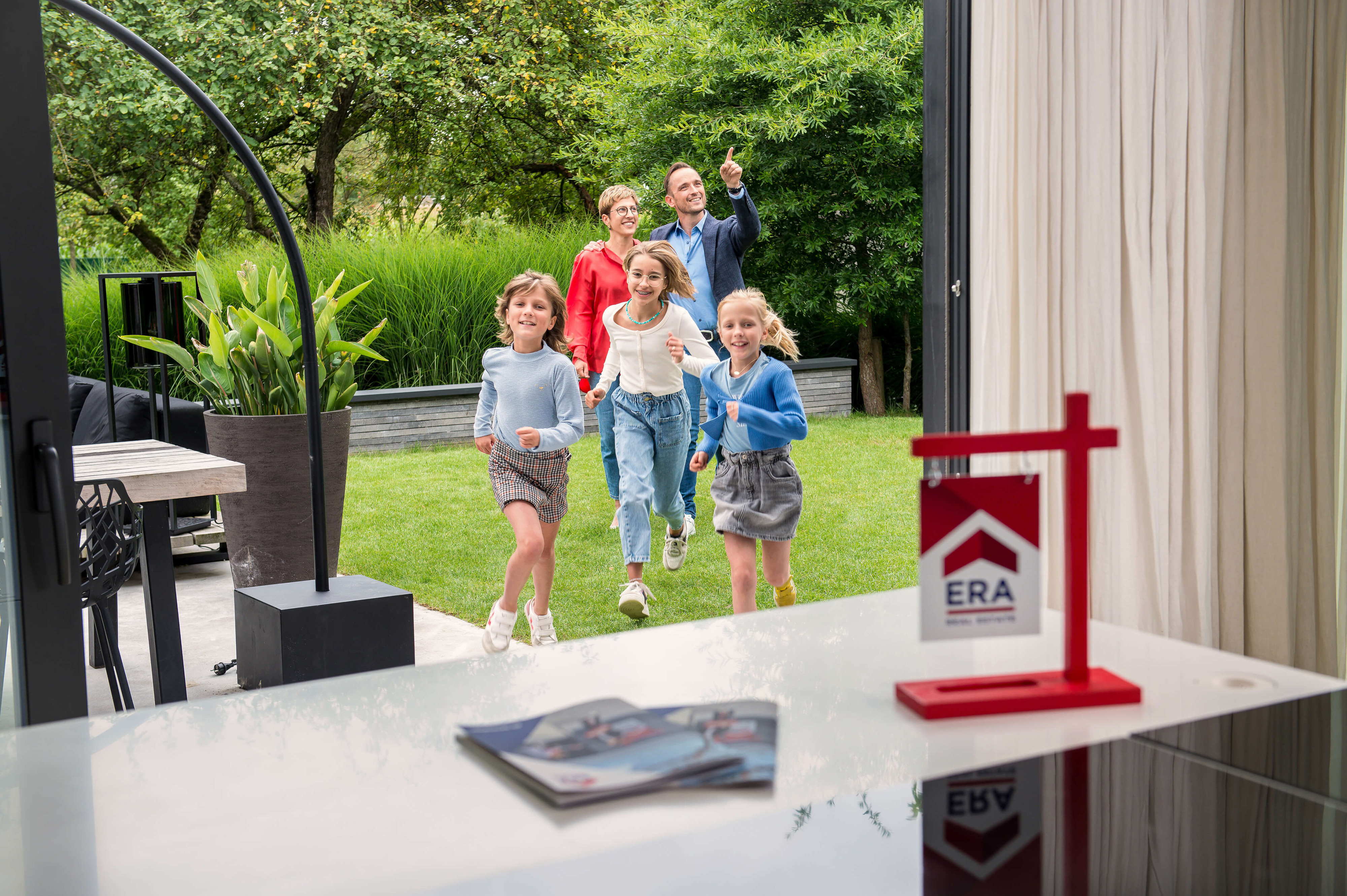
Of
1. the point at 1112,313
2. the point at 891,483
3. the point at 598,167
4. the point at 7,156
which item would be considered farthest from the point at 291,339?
the point at 598,167

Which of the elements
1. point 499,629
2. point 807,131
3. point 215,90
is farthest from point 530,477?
point 215,90

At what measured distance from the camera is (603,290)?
4.82m

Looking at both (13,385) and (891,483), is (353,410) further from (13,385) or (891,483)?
(13,385)

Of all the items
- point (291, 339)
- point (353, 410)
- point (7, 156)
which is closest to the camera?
point (7, 156)

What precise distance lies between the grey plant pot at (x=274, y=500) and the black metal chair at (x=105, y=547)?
4.20 feet

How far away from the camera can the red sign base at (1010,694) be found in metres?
0.94

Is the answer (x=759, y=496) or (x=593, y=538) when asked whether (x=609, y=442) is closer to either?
(x=593, y=538)

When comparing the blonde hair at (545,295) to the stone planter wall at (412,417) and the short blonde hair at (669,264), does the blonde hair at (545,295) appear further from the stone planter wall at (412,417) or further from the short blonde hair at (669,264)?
the stone planter wall at (412,417)

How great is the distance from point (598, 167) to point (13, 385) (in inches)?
386

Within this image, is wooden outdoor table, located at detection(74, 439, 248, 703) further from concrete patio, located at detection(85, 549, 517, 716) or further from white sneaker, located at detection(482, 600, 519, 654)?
white sneaker, located at detection(482, 600, 519, 654)

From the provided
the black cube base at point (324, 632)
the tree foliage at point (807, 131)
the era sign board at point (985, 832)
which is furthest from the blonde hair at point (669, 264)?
the tree foliage at point (807, 131)

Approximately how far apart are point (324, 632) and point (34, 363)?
1028 mm

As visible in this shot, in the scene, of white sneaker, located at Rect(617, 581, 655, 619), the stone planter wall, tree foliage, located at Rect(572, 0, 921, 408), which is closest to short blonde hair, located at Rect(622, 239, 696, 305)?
white sneaker, located at Rect(617, 581, 655, 619)

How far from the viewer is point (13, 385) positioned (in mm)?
1880
